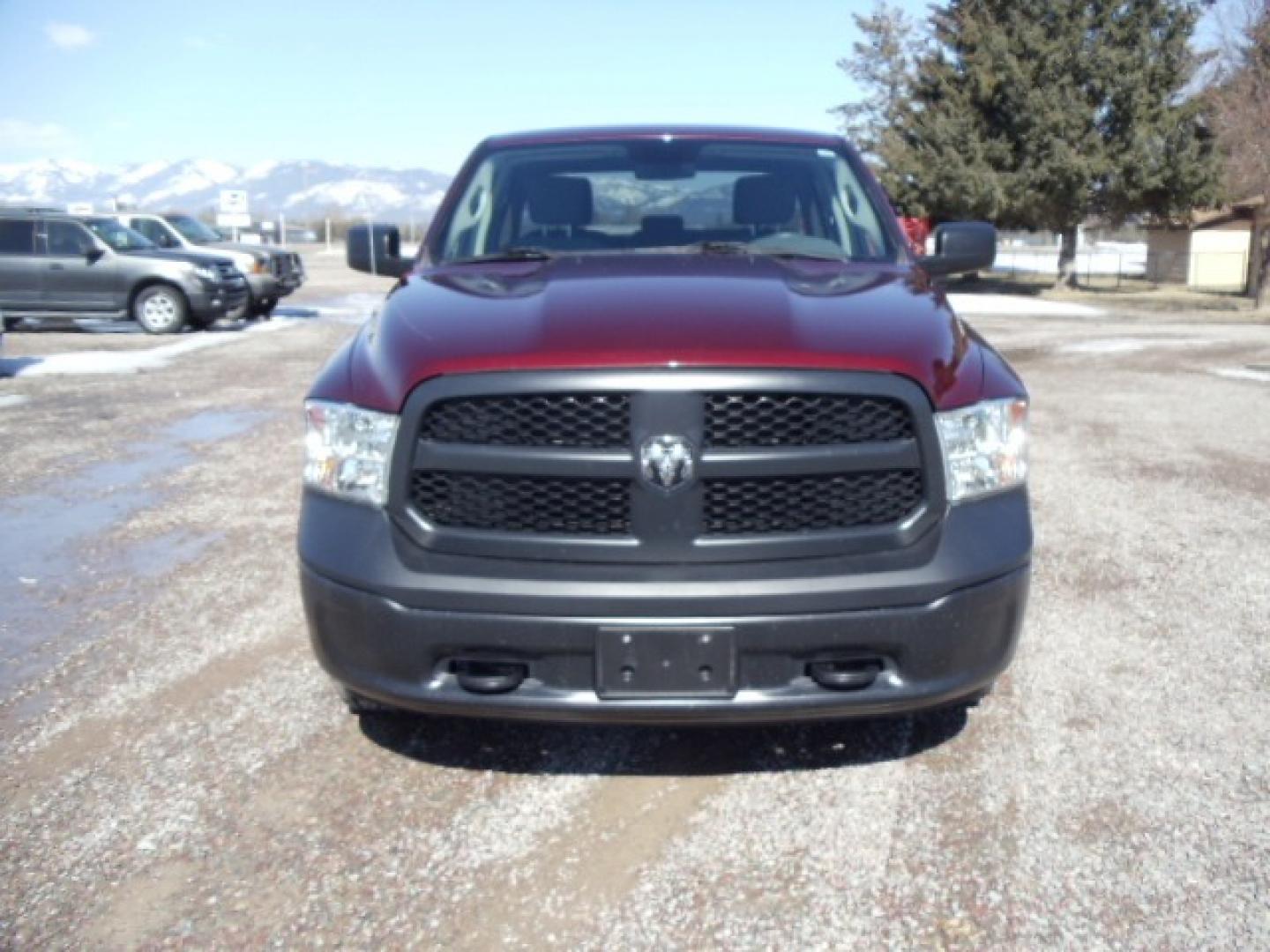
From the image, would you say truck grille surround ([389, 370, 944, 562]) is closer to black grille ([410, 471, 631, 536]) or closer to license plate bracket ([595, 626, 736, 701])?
black grille ([410, 471, 631, 536])

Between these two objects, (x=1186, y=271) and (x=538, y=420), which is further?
(x=1186, y=271)

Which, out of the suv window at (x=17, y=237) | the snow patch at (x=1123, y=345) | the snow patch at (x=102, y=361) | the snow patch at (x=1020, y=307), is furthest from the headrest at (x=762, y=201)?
the snow patch at (x=1020, y=307)

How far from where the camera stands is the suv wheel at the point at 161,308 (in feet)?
53.6

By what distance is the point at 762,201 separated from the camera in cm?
419

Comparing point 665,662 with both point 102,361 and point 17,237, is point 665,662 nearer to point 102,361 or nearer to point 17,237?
point 102,361

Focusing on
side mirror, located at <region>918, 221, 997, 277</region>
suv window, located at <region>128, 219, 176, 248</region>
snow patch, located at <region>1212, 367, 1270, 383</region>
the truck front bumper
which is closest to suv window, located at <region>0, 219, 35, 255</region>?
suv window, located at <region>128, 219, 176, 248</region>

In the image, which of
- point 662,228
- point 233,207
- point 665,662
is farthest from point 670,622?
point 233,207

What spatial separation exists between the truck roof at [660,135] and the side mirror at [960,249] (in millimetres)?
614

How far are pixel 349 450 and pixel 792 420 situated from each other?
1102mm

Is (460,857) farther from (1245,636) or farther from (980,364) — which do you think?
(1245,636)

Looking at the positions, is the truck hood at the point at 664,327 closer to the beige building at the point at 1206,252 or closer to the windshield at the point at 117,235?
the windshield at the point at 117,235

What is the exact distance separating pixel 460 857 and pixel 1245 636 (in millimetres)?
3128

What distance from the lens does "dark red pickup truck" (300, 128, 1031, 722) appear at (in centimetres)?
259

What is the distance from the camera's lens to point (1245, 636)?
4.25 metres
